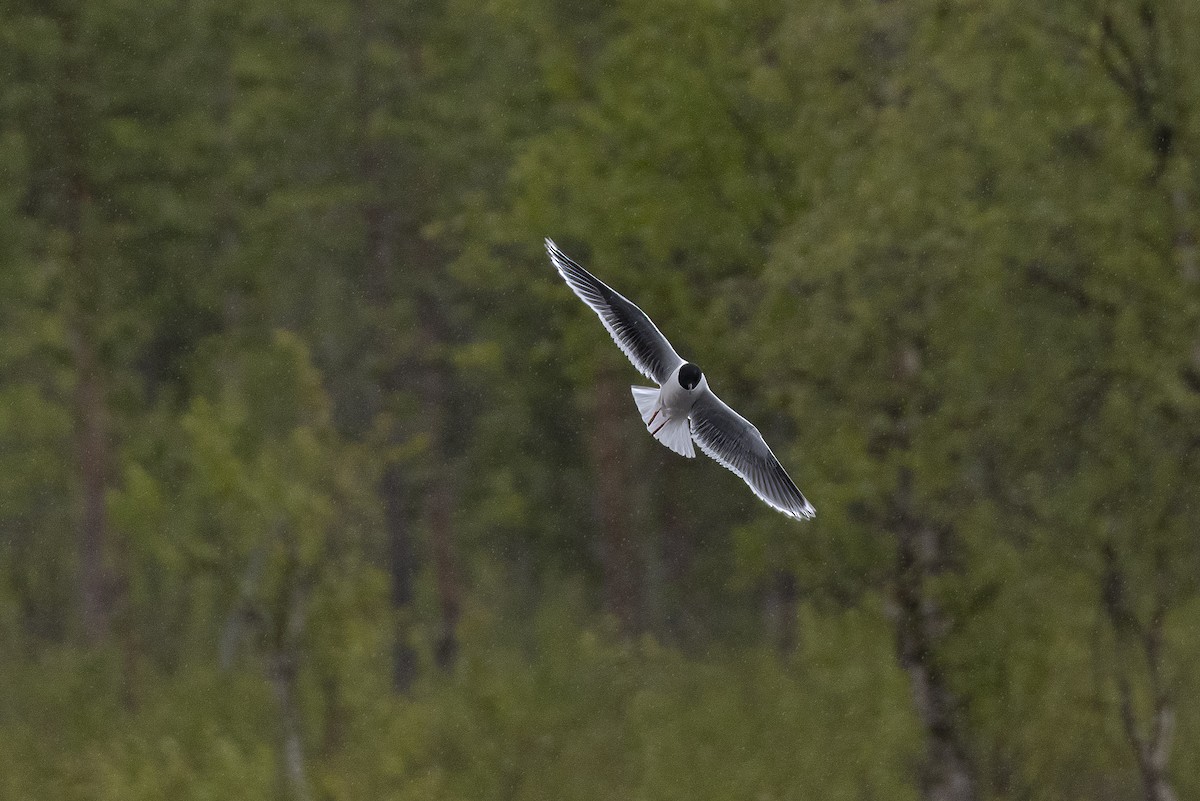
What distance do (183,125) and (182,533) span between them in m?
10.1

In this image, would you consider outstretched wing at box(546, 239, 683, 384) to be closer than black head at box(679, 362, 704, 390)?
No

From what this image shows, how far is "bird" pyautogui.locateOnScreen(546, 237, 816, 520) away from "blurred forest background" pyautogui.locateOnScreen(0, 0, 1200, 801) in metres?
2.38

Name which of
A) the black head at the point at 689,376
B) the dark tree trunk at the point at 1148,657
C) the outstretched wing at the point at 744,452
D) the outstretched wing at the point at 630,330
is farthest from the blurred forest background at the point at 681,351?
the black head at the point at 689,376

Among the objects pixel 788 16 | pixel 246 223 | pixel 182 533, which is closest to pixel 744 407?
pixel 788 16

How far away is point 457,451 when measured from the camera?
1193 inches

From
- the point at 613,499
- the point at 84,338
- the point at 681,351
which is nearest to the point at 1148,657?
the point at 681,351

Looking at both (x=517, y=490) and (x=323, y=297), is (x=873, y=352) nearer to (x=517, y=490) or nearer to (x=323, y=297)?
(x=517, y=490)

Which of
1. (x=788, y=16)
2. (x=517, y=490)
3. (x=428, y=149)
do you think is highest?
(x=788, y=16)

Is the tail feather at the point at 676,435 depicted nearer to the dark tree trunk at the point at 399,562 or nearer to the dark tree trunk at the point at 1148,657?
the dark tree trunk at the point at 1148,657

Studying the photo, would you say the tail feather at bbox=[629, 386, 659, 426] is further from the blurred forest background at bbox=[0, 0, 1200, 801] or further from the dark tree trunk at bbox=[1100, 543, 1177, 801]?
the dark tree trunk at bbox=[1100, 543, 1177, 801]

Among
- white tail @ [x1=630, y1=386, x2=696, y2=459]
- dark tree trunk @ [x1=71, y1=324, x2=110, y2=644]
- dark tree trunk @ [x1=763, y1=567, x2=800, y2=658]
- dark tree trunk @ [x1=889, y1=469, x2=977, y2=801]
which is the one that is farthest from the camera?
dark tree trunk @ [x1=71, y1=324, x2=110, y2=644]

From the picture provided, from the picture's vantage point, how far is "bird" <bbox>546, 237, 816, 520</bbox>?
456 inches

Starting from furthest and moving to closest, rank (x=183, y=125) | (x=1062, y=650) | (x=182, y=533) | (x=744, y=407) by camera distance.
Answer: (x=183, y=125) < (x=744, y=407) < (x=182, y=533) < (x=1062, y=650)

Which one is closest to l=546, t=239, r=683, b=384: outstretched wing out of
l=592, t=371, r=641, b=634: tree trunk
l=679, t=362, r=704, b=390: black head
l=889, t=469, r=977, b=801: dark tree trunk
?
l=679, t=362, r=704, b=390: black head
